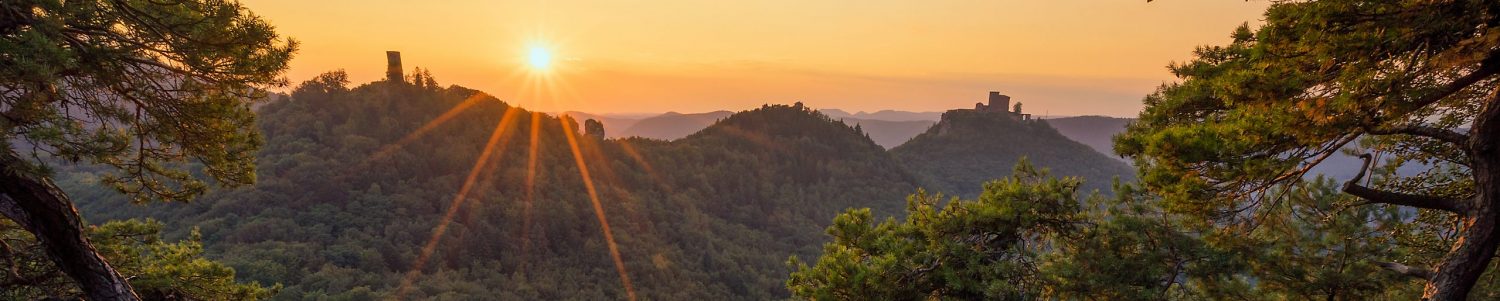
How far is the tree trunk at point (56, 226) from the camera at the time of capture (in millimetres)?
5418

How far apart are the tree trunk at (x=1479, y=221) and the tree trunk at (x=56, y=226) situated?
493 inches

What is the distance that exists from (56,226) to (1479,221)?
12.9m

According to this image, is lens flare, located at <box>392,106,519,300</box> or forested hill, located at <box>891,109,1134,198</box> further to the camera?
forested hill, located at <box>891,109,1134,198</box>

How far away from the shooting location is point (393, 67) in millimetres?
67000

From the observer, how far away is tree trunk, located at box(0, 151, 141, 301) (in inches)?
213

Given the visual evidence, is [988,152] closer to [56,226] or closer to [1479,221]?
[1479,221]

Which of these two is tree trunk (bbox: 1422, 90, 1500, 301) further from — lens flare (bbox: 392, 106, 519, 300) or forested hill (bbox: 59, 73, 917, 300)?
lens flare (bbox: 392, 106, 519, 300)

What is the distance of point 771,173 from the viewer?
9481cm

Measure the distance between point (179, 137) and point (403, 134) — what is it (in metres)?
62.0

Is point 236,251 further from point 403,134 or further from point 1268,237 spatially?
point 1268,237

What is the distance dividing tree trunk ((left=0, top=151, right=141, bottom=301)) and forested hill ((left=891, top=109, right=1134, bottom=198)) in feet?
362

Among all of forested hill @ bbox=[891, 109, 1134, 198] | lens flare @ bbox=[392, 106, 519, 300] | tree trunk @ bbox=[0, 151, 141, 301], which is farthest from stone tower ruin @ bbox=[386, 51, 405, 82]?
forested hill @ bbox=[891, 109, 1134, 198]

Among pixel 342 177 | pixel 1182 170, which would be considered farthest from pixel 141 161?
pixel 342 177

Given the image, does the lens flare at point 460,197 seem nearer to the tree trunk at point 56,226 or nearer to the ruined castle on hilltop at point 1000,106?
the tree trunk at point 56,226
